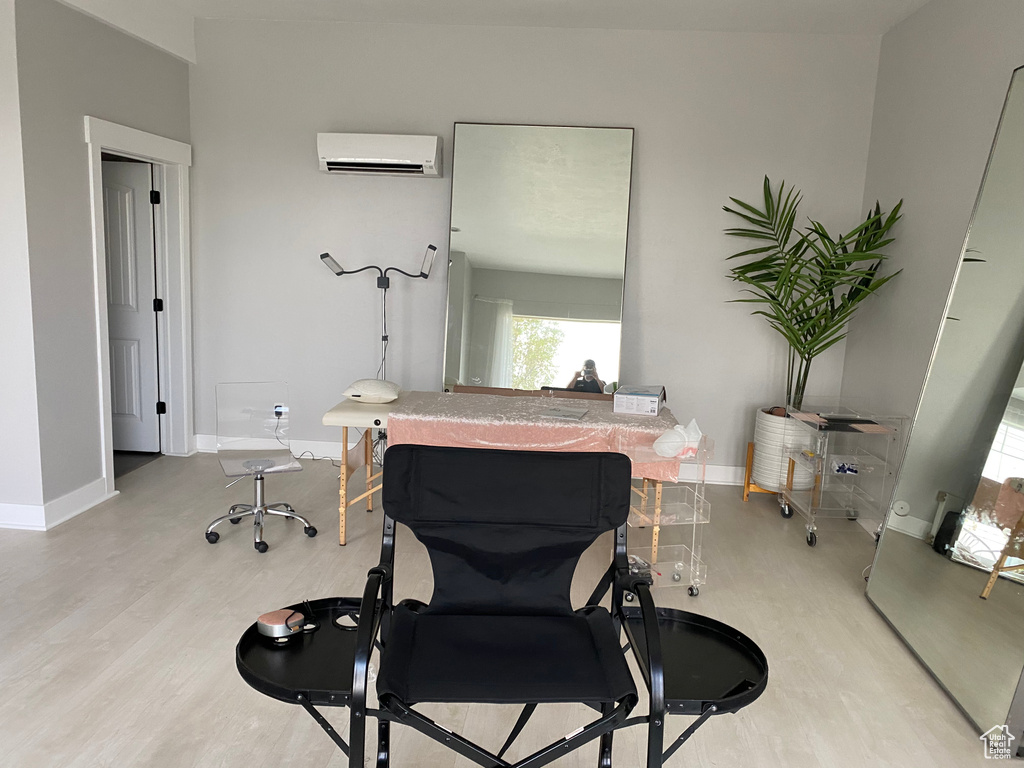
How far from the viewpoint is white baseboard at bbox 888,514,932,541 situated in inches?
118

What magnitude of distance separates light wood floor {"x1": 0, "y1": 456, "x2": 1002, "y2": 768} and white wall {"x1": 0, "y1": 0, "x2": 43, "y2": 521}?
0.28 m

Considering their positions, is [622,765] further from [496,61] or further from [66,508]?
[496,61]

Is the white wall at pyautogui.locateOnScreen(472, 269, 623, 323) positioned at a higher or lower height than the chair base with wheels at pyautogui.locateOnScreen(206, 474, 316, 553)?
higher

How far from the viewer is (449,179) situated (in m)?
5.07

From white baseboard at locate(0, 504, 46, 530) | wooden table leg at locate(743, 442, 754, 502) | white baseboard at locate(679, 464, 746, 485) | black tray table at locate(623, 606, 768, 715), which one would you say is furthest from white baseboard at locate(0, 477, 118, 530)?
wooden table leg at locate(743, 442, 754, 502)

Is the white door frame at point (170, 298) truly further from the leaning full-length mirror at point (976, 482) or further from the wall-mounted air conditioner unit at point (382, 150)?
the leaning full-length mirror at point (976, 482)

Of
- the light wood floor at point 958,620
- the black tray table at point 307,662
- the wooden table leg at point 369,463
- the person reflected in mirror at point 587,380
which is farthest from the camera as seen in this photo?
the person reflected in mirror at point 587,380

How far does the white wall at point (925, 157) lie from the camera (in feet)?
11.8

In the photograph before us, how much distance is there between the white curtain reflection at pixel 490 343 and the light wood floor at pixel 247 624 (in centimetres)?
122

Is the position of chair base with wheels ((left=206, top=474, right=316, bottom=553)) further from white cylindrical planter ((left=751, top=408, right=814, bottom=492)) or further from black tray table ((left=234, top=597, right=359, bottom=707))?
white cylindrical planter ((left=751, top=408, right=814, bottom=492))

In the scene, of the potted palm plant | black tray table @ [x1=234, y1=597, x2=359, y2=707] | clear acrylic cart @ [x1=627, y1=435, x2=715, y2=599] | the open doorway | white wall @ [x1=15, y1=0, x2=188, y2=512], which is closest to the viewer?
black tray table @ [x1=234, y1=597, x2=359, y2=707]

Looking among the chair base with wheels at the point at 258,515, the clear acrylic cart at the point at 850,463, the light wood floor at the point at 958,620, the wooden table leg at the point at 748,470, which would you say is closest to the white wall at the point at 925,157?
the clear acrylic cart at the point at 850,463

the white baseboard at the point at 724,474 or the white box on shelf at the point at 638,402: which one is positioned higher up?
the white box on shelf at the point at 638,402

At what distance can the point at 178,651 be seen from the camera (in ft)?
9.18
